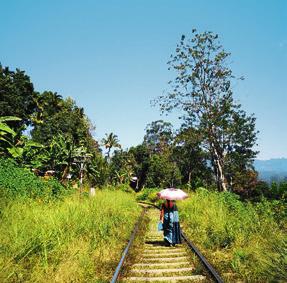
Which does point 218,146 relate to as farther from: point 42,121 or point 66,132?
point 42,121

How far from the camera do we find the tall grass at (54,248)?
249 inches

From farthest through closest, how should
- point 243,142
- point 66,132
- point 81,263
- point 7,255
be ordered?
1. point 243,142
2. point 66,132
3. point 81,263
4. point 7,255

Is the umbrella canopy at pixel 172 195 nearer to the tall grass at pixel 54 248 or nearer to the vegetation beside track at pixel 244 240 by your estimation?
the vegetation beside track at pixel 244 240

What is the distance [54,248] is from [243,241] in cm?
517

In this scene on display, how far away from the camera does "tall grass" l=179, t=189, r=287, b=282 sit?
6.66 meters

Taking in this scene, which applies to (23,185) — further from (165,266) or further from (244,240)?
(244,240)

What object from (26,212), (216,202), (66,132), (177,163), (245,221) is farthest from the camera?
(177,163)

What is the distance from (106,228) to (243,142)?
1929 inches

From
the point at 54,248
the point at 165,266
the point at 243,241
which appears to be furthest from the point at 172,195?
the point at 54,248

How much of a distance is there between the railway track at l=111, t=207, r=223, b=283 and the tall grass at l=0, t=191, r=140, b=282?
416 mm

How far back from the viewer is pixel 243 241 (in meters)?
9.62

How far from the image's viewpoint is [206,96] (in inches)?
1090

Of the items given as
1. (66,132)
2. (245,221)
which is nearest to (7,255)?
(245,221)

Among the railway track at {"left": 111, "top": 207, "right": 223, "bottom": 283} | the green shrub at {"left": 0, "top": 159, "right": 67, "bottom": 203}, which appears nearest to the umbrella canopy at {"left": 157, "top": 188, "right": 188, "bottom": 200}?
the railway track at {"left": 111, "top": 207, "right": 223, "bottom": 283}
